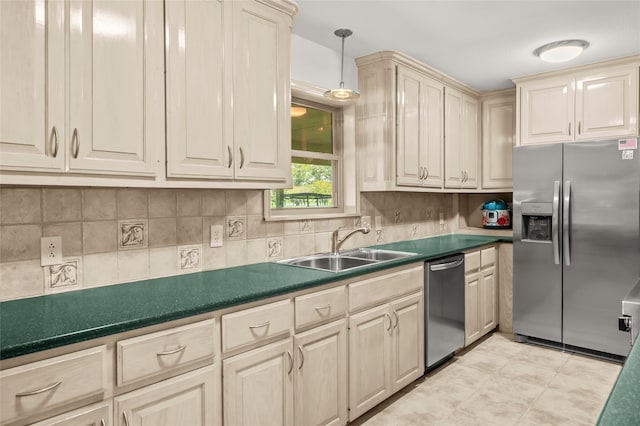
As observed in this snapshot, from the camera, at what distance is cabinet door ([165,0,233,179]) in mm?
1768

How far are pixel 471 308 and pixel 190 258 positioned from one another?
2373 mm

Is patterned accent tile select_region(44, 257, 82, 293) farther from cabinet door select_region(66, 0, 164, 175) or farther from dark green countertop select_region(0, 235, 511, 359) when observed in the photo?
cabinet door select_region(66, 0, 164, 175)

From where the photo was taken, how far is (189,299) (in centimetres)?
163

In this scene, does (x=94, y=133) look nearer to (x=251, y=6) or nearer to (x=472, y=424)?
(x=251, y=6)

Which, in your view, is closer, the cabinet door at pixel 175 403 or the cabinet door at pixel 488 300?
the cabinet door at pixel 175 403

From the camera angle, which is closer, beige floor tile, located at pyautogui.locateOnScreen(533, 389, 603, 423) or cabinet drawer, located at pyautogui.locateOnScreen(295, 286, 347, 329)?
cabinet drawer, located at pyautogui.locateOnScreen(295, 286, 347, 329)

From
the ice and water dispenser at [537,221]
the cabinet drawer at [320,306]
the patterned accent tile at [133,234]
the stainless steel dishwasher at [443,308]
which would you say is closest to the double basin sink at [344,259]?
the stainless steel dishwasher at [443,308]

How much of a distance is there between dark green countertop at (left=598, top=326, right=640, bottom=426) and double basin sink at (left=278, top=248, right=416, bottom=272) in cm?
174

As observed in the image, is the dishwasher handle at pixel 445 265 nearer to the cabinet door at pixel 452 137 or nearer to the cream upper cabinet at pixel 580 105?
the cabinet door at pixel 452 137

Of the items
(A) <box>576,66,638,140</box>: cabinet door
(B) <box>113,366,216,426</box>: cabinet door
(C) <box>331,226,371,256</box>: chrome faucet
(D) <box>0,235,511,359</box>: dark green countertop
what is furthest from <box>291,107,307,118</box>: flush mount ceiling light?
(A) <box>576,66,638,140</box>: cabinet door

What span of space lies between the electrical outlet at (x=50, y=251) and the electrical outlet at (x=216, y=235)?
29.2 inches

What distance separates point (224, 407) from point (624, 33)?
3342 millimetres

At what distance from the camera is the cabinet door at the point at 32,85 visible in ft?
4.37

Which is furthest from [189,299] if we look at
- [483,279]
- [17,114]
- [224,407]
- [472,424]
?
[483,279]
